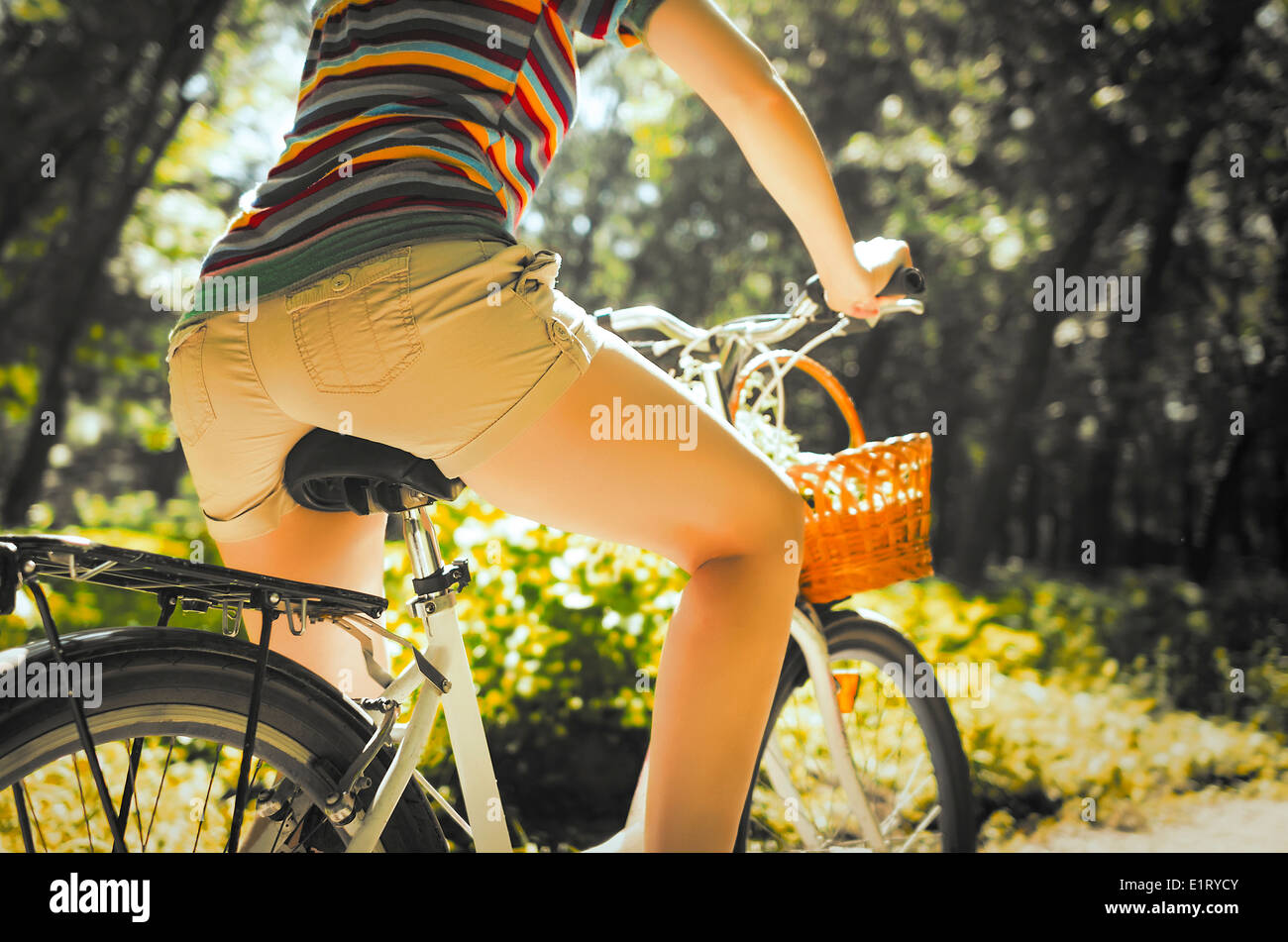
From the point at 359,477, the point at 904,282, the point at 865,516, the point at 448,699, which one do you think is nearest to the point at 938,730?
the point at 865,516

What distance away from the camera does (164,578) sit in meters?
1.34

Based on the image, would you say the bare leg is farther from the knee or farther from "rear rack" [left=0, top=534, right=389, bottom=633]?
"rear rack" [left=0, top=534, right=389, bottom=633]

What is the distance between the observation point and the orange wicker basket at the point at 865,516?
6.12 feet

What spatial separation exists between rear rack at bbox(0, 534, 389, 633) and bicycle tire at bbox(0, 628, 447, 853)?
0.06 meters

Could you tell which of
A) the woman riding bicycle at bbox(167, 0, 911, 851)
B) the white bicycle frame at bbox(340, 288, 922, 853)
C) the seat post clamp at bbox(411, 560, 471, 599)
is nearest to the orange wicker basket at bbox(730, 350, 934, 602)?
the white bicycle frame at bbox(340, 288, 922, 853)

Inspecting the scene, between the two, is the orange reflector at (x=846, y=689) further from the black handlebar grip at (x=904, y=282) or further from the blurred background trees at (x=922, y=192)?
the blurred background trees at (x=922, y=192)

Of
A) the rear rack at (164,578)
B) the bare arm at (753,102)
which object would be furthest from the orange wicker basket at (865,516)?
the rear rack at (164,578)

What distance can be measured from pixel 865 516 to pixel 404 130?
3.45 feet

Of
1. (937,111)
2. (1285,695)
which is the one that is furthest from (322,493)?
(937,111)

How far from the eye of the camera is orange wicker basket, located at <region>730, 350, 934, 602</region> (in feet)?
6.12

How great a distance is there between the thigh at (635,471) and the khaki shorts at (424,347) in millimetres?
41
